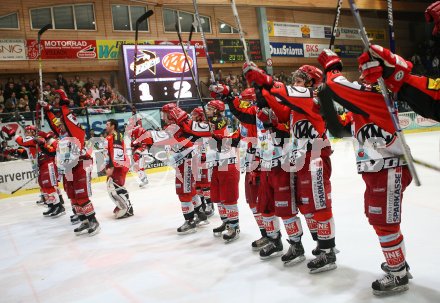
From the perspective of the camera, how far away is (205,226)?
5723mm

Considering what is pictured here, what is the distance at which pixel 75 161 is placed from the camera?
578 cm

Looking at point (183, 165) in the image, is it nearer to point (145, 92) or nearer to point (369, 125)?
point (369, 125)

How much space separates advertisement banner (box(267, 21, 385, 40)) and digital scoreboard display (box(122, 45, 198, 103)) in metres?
6.54

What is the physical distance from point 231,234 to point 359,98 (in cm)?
260

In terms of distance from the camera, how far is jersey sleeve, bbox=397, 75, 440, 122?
2.26 metres

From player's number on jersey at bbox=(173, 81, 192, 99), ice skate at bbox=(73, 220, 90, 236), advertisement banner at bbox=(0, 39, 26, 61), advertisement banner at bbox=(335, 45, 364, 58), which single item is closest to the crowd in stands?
advertisement banner at bbox=(0, 39, 26, 61)

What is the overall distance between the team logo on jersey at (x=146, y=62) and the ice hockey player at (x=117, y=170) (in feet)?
26.0

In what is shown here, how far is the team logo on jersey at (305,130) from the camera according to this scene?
3.44m

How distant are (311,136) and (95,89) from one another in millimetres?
12809

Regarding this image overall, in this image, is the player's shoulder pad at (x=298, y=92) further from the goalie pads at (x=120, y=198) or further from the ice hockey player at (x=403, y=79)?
the goalie pads at (x=120, y=198)

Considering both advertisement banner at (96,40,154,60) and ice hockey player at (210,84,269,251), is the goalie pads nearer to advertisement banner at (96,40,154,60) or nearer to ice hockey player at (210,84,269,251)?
A: ice hockey player at (210,84,269,251)

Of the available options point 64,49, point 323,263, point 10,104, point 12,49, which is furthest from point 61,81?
point 323,263

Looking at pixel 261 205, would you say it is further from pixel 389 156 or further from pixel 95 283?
pixel 95 283

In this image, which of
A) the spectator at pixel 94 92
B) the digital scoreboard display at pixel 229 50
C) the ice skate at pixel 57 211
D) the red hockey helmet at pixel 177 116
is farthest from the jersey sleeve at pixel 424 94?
the digital scoreboard display at pixel 229 50
